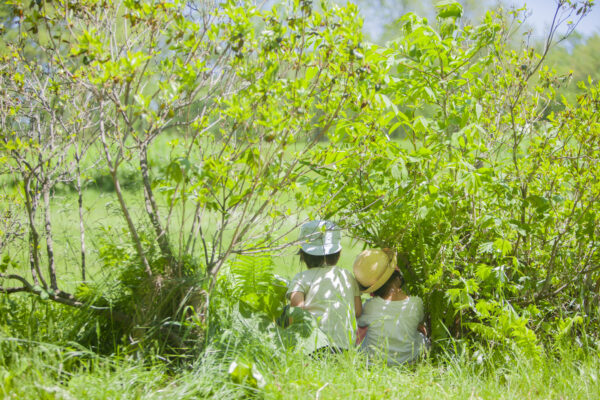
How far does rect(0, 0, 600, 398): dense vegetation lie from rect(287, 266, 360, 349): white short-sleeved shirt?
0.21 metres

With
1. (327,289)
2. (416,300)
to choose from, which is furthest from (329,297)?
(416,300)

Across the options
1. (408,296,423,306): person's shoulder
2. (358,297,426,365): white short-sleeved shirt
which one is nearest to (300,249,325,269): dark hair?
(358,297,426,365): white short-sleeved shirt

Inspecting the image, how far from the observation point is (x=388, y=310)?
356 centimetres

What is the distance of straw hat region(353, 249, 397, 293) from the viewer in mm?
3551

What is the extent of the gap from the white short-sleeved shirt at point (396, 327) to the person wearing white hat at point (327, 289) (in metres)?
0.17

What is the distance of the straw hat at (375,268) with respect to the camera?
3.55 meters

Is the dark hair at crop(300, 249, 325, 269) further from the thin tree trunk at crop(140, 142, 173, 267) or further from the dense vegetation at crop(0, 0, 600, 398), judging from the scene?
the thin tree trunk at crop(140, 142, 173, 267)

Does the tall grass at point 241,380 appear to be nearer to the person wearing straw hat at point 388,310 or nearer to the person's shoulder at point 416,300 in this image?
the person wearing straw hat at point 388,310

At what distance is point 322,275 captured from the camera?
3.48m

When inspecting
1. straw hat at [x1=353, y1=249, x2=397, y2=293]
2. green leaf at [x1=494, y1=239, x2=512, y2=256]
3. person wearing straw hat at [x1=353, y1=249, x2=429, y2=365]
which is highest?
green leaf at [x1=494, y1=239, x2=512, y2=256]

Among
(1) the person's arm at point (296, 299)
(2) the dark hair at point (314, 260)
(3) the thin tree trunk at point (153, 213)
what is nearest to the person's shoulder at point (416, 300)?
(2) the dark hair at point (314, 260)

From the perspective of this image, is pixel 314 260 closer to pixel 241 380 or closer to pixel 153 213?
pixel 153 213

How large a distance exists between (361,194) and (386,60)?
40.9 inches

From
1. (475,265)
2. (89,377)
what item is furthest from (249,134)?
(475,265)
